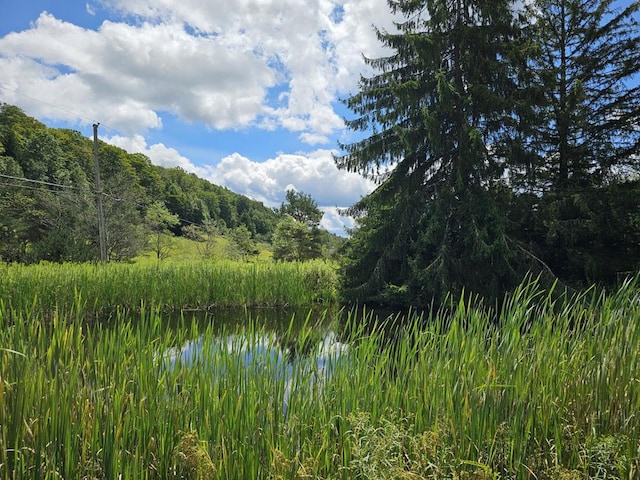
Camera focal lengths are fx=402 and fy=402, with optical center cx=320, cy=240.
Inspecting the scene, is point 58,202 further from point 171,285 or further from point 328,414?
point 328,414

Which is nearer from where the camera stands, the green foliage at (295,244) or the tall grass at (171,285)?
the tall grass at (171,285)

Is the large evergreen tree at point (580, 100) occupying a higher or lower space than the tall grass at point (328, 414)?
higher

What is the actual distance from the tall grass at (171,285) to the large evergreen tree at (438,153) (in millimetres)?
1713

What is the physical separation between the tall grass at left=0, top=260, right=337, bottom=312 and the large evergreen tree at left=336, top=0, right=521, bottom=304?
1713 millimetres

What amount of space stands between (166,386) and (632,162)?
12.7 m

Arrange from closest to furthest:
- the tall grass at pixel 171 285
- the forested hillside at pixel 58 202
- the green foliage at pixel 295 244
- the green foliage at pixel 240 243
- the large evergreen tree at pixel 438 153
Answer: the tall grass at pixel 171 285
the large evergreen tree at pixel 438 153
the forested hillside at pixel 58 202
the green foliage at pixel 295 244
the green foliage at pixel 240 243

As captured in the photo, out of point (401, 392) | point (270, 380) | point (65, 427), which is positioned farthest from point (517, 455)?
point (65, 427)

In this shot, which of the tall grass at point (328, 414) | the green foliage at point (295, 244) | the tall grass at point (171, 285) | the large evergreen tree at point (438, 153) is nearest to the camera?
the tall grass at point (328, 414)

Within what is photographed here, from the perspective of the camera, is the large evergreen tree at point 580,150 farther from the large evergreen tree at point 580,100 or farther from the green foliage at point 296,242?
the green foliage at point 296,242

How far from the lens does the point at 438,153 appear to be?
38.0 feet

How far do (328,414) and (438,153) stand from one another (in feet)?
34.1

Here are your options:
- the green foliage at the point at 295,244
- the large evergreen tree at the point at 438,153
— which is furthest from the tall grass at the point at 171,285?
the green foliage at the point at 295,244

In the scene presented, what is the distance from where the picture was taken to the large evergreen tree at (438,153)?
10.2m

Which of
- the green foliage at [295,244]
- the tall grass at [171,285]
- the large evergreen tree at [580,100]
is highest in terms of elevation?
the large evergreen tree at [580,100]
